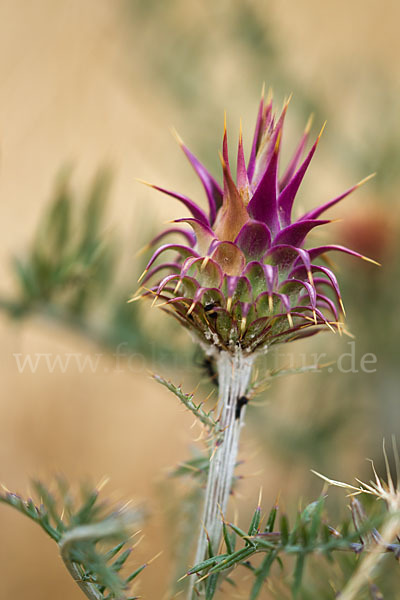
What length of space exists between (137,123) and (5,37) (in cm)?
31

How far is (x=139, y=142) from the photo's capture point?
1226mm

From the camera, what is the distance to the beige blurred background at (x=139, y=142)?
80 centimetres

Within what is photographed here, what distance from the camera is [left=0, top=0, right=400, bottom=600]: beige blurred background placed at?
2.61 feet

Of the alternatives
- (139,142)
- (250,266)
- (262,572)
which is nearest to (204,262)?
(250,266)

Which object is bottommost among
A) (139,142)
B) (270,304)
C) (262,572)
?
(262,572)

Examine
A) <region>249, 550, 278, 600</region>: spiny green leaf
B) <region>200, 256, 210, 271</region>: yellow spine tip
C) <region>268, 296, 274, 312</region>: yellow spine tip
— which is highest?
<region>200, 256, 210, 271</region>: yellow spine tip

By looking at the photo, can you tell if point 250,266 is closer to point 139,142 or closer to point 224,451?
point 224,451

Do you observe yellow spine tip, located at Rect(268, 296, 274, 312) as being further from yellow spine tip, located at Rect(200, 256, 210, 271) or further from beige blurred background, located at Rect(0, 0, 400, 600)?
beige blurred background, located at Rect(0, 0, 400, 600)

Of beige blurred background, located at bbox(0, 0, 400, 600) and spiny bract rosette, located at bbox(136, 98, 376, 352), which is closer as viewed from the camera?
spiny bract rosette, located at bbox(136, 98, 376, 352)

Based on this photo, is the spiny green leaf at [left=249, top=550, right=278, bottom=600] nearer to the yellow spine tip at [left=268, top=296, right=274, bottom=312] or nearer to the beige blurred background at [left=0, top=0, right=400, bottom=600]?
the yellow spine tip at [left=268, top=296, right=274, bottom=312]

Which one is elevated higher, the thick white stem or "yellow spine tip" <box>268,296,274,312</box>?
"yellow spine tip" <box>268,296,274,312</box>

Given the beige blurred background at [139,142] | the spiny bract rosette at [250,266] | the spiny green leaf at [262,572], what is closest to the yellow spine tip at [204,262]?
the spiny bract rosette at [250,266]

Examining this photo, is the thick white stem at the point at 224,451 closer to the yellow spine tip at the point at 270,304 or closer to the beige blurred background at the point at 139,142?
the yellow spine tip at the point at 270,304

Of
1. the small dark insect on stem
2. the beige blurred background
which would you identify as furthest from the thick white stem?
the beige blurred background
